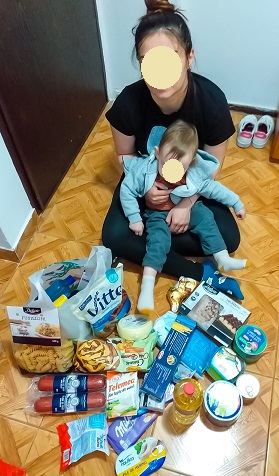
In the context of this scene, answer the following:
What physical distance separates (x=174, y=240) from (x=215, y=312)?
0.23 m

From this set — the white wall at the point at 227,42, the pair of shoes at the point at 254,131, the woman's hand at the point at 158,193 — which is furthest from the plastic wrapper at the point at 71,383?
the white wall at the point at 227,42

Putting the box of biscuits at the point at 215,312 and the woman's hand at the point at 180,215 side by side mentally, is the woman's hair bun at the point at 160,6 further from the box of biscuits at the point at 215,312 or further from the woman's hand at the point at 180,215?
the box of biscuits at the point at 215,312

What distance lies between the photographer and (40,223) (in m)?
1.41

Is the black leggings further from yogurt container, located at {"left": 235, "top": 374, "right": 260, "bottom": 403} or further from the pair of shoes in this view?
the pair of shoes

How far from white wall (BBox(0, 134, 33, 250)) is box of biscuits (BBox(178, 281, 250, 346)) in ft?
1.79

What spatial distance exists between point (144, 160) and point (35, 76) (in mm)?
422

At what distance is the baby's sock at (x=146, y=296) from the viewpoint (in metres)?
1.11

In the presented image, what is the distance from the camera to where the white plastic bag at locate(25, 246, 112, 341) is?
3.17 ft

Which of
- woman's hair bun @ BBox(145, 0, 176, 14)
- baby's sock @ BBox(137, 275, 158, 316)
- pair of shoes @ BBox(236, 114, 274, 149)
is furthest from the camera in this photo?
pair of shoes @ BBox(236, 114, 274, 149)

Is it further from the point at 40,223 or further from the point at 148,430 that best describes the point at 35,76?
the point at 148,430

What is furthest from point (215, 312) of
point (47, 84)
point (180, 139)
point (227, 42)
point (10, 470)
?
point (227, 42)

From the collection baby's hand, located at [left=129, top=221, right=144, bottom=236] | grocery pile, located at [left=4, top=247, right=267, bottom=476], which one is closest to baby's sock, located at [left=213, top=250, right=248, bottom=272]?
grocery pile, located at [left=4, top=247, right=267, bottom=476]

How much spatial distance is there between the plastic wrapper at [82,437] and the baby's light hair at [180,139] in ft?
2.09

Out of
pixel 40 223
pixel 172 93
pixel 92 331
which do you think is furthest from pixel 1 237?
pixel 172 93
